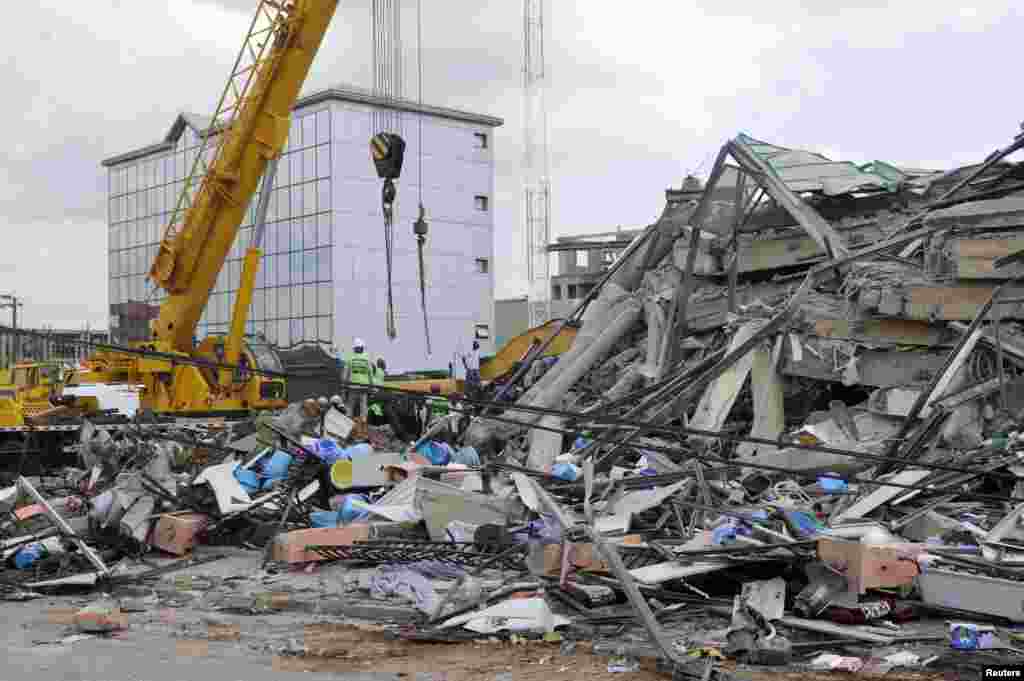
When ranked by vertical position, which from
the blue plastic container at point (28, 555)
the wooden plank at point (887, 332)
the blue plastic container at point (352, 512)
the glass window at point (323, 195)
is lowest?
the blue plastic container at point (28, 555)

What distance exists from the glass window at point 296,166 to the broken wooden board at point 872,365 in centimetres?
3273

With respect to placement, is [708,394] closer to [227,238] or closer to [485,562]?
[485,562]

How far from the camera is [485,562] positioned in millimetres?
8477

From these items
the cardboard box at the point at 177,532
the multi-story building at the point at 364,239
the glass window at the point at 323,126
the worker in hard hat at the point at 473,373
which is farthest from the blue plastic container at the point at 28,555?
the glass window at the point at 323,126

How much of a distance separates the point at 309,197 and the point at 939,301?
33.3 meters

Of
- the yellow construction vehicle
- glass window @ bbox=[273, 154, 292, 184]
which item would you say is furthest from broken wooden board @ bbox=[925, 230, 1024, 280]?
glass window @ bbox=[273, 154, 292, 184]

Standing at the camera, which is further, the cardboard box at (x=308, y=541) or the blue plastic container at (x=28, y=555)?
the blue plastic container at (x=28, y=555)

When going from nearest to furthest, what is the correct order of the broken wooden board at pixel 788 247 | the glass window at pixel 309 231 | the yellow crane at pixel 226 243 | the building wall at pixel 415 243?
the broken wooden board at pixel 788 247 → the yellow crane at pixel 226 243 → the building wall at pixel 415 243 → the glass window at pixel 309 231

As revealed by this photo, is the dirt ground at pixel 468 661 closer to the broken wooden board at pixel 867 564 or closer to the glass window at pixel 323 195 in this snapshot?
the broken wooden board at pixel 867 564

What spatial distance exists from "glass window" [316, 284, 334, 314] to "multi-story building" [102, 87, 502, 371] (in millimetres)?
52

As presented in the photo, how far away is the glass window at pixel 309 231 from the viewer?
42156 millimetres

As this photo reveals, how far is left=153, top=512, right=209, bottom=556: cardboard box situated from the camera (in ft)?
32.8

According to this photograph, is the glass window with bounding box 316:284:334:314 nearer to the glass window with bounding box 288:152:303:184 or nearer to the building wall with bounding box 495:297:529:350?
the glass window with bounding box 288:152:303:184

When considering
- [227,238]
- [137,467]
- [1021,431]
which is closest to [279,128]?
[227,238]
